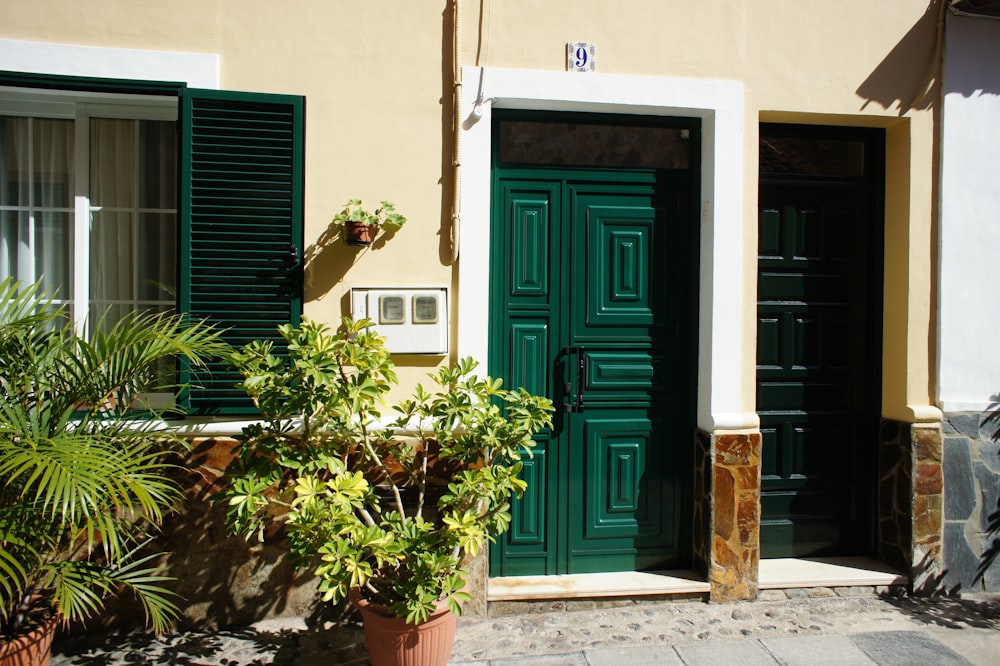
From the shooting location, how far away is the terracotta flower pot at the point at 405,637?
3.16m

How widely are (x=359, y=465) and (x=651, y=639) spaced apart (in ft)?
5.50

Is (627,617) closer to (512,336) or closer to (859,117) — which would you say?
(512,336)

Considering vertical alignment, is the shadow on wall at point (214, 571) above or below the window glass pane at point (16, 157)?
below

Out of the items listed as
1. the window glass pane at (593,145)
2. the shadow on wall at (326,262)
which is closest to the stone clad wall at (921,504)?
the window glass pane at (593,145)

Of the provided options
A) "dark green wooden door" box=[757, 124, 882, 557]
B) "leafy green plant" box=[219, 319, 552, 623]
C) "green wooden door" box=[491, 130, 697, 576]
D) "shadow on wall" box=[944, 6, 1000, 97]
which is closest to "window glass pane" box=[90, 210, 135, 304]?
"leafy green plant" box=[219, 319, 552, 623]

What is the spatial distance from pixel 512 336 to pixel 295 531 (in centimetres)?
161

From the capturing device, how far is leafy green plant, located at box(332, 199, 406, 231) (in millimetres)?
3703

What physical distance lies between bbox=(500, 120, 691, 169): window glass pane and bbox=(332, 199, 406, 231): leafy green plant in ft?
2.48

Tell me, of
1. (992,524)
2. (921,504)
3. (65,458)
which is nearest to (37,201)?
(65,458)

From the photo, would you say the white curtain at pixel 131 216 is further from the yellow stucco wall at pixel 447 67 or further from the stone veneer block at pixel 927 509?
the stone veneer block at pixel 927 509

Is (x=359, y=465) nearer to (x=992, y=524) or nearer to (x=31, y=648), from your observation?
(x=31, y=648)

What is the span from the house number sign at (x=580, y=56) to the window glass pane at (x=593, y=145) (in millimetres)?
328

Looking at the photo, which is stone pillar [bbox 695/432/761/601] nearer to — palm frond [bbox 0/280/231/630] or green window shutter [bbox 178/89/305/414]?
green window shutter [bbox 178/89/305/414]

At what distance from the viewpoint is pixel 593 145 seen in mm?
4215
